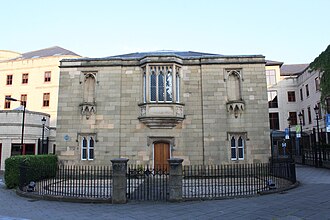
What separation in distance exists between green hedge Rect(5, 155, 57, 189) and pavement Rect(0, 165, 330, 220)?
318cm

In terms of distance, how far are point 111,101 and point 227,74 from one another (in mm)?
8381

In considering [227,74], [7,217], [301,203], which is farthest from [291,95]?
[7,217]

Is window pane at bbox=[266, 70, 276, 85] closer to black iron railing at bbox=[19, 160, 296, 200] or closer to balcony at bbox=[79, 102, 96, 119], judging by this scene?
black iron railing at bbox=[19, 160, 296, 200]

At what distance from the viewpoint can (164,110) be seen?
1717 centimetres

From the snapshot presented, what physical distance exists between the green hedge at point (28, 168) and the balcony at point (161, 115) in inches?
259

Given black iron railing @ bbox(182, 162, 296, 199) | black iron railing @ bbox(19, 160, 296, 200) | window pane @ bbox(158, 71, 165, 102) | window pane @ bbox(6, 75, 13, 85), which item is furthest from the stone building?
window pane @ bbox(6, 75, 13, 85)

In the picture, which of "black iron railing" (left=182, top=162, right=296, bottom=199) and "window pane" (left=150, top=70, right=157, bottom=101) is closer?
"black iron railing" (left=182, top=162, right=296, bottom=199)

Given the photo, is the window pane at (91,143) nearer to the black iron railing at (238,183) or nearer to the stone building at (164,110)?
the stone building at (164,110)

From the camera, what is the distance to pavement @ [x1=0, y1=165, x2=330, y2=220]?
766 centimetres

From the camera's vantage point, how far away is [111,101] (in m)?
18.2

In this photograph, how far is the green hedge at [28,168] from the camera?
44.6 ft

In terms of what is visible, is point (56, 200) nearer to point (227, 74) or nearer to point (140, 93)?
point (140, 93)

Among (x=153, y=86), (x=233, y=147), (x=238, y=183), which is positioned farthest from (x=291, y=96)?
(x=238, y=183)

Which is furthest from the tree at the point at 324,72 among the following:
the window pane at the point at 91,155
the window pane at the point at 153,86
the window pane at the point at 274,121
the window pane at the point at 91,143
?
the window pane at the point at 91,155
